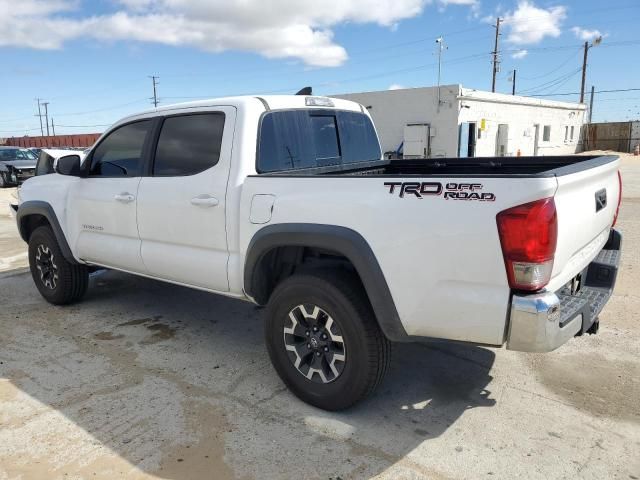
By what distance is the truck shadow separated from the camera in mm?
2840

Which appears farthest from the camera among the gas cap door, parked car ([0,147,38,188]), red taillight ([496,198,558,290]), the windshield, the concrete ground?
the windshield

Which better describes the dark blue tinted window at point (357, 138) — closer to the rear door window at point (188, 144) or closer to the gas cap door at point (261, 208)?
the rear door window at point (188, 144)

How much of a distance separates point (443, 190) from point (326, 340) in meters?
1.22

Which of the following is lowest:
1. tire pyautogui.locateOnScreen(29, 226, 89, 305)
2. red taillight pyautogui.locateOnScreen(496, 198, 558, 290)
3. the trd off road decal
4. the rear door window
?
tire pyautogui.locateOnScreen(29, 226, 89, 305)

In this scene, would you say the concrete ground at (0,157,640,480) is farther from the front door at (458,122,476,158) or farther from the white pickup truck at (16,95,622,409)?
the front door at (458,122,476,158)

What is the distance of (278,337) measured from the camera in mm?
3393

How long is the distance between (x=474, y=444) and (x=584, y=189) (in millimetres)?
1537

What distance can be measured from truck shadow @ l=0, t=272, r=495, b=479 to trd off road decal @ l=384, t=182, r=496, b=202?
1433 mm

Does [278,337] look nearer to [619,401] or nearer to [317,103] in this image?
[317,103]

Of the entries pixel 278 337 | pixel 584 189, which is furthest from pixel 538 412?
pixel 278 337

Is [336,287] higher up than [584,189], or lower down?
lower down

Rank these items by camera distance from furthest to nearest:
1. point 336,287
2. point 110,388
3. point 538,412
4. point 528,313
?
point 110,388 < point 538,412 < point 336,287 < point 528,313

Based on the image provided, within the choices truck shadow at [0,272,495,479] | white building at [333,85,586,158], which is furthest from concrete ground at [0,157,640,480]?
white building at [333,85,586,158]

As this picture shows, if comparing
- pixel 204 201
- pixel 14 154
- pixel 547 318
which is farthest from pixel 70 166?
pixel 14 154
